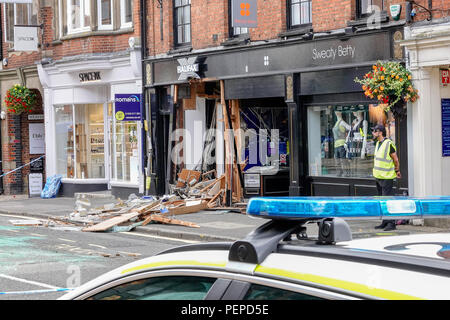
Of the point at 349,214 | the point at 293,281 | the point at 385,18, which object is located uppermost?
the point at 385,18

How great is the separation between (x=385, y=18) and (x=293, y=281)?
13.7m

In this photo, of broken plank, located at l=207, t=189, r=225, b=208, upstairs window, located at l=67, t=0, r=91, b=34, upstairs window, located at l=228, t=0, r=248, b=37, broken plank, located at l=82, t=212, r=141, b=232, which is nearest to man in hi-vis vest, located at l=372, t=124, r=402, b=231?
broken plank, located at l=82, t=212, r=141, b=232

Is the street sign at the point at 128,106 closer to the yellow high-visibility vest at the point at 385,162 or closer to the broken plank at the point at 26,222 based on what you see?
the broken plank at the point at 26,222

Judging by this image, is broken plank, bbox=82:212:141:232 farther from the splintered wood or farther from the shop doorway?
the shop doorway

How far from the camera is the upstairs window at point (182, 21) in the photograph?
69.0 ft

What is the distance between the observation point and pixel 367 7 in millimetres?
16203

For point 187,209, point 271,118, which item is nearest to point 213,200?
point 187,209

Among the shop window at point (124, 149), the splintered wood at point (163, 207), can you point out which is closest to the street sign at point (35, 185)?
the shop window at point (124, 149)

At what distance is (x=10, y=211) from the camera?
21375 mm

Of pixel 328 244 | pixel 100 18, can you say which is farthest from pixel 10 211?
pixel 328 244

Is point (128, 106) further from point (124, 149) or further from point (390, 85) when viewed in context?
point (390, 85)

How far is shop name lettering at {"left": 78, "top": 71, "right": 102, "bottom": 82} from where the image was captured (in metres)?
23.7

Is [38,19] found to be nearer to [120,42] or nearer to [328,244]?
[120,42]

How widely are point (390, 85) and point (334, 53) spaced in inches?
83.6
